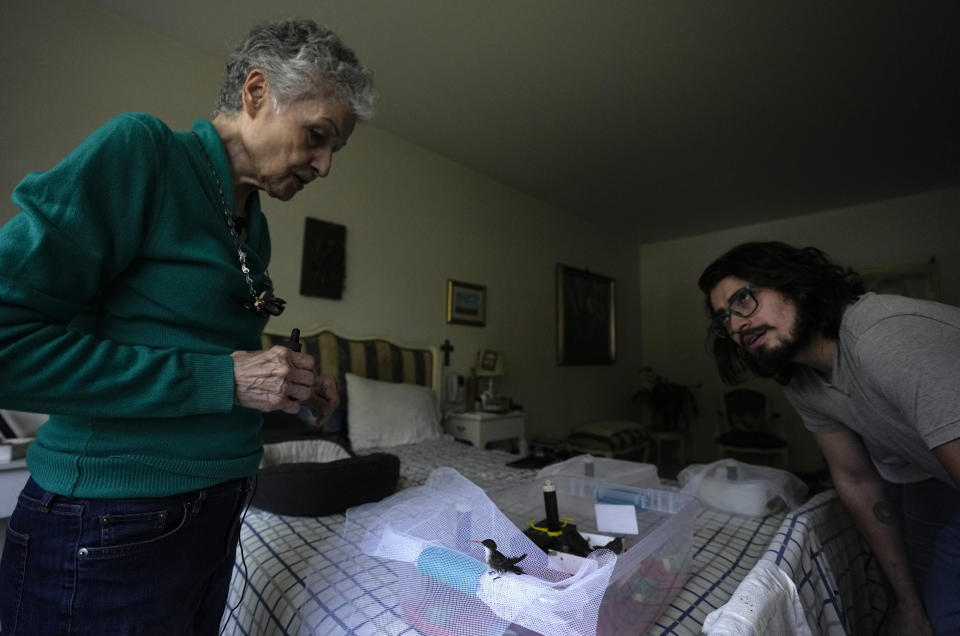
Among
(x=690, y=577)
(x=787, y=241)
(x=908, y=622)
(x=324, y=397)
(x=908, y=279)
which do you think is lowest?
(x=908, y=622)

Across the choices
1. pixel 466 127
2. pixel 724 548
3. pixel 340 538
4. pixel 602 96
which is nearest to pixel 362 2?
pixel 466 127

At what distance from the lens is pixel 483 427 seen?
313cm

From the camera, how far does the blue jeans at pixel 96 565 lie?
52 centimetres

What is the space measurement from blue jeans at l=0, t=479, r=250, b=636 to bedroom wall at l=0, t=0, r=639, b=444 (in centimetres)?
208

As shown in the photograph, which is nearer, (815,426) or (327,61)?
(327,61)

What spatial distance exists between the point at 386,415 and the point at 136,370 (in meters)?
2.10

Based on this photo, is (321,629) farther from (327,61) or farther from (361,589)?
(327,61)

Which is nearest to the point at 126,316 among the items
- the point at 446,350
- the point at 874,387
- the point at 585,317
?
the point at 874,387

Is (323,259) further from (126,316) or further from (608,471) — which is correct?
(126,316)

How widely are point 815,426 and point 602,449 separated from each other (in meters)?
2.82

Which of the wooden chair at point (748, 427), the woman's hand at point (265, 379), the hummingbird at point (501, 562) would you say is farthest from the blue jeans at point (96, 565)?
the wooden chair at point (748, 427)

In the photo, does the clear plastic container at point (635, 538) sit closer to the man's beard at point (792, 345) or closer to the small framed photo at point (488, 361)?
the man's beard at point (792, 345)

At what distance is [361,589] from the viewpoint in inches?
33.3

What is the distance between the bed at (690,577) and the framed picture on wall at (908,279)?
3.74 m
